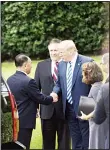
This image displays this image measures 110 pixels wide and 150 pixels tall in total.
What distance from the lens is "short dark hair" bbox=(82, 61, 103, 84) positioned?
4105mm

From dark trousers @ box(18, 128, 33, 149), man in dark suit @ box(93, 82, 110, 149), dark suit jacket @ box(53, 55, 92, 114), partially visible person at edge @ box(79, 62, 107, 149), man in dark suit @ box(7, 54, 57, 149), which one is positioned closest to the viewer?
man in dark suit @ box(93, 82, 110, 149)

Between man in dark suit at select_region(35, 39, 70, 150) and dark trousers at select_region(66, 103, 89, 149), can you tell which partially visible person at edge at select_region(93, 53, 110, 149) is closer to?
dark trousers at select_region(66, 103, 89, 149)

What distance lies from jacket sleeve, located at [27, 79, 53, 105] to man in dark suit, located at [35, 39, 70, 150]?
68 mm

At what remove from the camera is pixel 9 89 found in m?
4.34

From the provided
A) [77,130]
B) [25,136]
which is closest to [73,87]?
[77,130]

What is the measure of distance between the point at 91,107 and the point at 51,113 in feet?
1.71

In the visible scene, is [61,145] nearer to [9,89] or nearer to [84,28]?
[9,89]

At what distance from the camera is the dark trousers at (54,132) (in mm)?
4508

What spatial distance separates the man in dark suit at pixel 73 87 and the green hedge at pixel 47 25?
81 millimetres

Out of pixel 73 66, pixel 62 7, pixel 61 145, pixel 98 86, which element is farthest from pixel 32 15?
pixel 61 145

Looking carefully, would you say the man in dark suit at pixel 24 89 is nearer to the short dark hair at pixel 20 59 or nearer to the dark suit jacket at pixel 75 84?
the short dark hair at pixel 20 59

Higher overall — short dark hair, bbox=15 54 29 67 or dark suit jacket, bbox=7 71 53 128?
short dark hair, bbox=15 54 29 67

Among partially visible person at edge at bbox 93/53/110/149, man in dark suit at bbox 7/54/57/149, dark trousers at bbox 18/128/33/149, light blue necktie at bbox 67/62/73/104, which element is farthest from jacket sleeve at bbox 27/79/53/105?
partially visible person at edge at bbox 93/53/110/149

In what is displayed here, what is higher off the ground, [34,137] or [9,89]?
[9,89]
